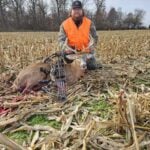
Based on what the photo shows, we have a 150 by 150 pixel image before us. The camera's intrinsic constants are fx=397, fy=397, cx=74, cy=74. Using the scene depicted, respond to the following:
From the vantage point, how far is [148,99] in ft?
15.3

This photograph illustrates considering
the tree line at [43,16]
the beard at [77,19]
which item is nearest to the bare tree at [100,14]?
the tree line at [43,16]

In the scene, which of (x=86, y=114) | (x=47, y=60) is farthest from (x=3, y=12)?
(x=86, y=114)

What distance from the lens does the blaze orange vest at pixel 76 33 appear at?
812cm

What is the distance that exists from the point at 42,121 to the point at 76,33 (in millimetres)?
3410

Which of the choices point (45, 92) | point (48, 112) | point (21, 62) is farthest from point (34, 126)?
point (21, 62)

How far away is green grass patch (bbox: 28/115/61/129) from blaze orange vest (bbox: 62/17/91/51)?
10.4 feet

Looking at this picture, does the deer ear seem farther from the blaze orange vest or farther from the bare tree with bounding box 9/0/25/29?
the bare tree with bounding box 9/0/25/29

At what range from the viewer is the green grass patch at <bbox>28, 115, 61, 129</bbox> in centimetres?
488

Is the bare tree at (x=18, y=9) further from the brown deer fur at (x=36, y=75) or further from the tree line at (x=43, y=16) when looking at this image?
the brown deer fur at (x=36, y=75)

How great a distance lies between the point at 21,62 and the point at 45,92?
267 cm

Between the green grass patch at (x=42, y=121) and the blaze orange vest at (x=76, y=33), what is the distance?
10.4 feet

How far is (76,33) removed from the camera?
8.14 metres

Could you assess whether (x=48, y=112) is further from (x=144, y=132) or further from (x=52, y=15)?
(x=52, y=15)

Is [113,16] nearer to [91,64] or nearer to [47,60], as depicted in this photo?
[91,64]
